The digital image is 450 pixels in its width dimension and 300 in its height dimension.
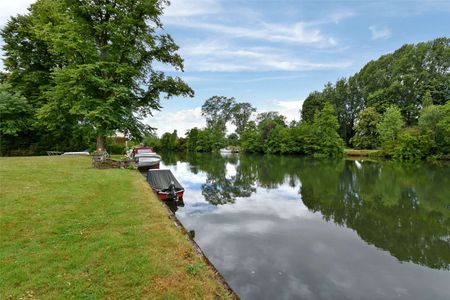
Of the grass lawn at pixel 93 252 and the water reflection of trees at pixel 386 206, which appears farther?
the water reflection of trees at pixel 386 206

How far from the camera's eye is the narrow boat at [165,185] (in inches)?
474

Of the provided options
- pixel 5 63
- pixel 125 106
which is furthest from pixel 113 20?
pixel 5 63

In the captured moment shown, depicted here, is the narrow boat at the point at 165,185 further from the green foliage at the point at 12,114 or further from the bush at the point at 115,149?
the bush at the point at 115,149

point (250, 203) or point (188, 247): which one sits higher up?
point (188, 247)

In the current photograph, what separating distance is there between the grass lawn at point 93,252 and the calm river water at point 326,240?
162 centimetres

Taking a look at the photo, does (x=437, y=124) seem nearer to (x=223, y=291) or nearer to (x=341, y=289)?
(x=341, y=289)

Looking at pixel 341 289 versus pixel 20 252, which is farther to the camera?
pixel 341 289

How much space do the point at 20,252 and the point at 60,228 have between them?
1.15 meters

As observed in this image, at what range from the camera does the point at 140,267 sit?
13.5ft

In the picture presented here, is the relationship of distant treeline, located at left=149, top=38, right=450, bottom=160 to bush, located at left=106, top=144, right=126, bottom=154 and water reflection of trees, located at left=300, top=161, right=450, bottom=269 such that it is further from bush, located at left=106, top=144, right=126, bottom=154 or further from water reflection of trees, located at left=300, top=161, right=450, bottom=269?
→ bush, located at left=106, top=144, right=126, bottom=154

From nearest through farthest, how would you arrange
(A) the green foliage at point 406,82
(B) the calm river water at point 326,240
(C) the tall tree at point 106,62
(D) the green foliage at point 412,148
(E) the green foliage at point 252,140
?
(B) the calm river water at point 326,240, (C) the tall tree at point 106,62, (D) the green foliage at point 412,148, (A) the green foliage at point 406,82, (E) the green foliage at point 252,140

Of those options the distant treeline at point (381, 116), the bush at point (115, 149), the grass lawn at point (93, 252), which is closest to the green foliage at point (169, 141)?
the distant treeline at point (381, 116)

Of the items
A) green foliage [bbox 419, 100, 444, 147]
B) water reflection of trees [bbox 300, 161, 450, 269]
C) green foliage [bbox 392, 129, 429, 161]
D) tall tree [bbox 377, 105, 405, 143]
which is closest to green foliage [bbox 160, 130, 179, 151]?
tall tree [bbox 377, 105, 405, 143]

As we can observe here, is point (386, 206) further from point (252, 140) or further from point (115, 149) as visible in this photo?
point (252, 140)
